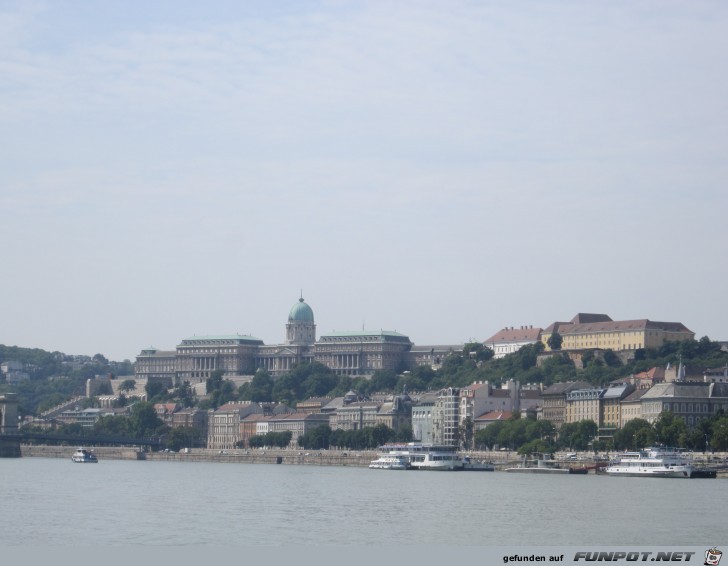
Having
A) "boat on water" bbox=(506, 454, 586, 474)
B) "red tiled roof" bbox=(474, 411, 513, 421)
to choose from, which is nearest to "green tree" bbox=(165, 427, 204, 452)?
"red tiled roof" bbox=(474, 411, 513, 421)

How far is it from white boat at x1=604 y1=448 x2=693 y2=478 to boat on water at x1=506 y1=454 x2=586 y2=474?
3469 millimetres

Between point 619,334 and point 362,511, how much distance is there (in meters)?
103

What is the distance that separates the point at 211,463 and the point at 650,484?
55.8 m

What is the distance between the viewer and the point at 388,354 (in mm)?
193750

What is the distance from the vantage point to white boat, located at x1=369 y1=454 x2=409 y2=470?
107 m

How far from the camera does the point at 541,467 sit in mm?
98688

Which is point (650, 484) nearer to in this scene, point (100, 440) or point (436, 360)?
point (100, 440)

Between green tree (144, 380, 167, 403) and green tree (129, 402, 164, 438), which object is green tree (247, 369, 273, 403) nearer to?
green tree (144, 380, 167, 403)

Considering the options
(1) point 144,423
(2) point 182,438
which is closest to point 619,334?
(2) point 182,438

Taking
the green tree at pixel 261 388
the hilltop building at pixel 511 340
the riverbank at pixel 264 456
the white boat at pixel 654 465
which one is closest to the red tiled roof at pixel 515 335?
the hilltop building at pixel 511 340

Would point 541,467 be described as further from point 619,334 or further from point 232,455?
point 619,334

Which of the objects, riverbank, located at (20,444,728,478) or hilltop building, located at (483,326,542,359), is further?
hilltop building, located at (483,326,542,359)

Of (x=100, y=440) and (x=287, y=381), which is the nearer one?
(x=100, y=440)

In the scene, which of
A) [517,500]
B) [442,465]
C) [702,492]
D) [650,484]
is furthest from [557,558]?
[442,465]
